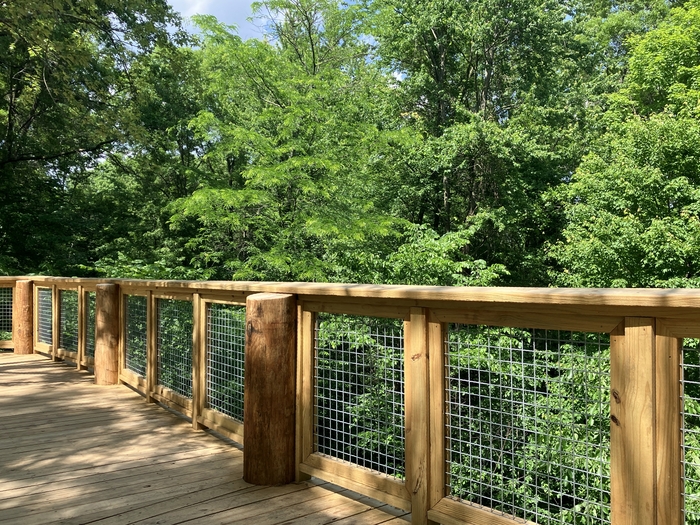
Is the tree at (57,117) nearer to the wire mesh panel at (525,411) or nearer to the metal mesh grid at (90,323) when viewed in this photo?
the metal mesh grid at (90,323)

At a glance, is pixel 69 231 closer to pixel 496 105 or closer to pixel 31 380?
pixel 31 380

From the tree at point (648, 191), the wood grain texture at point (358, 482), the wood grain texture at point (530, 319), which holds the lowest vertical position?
the wood grain texture at point (358, 482)

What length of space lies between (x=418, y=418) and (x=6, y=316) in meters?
7.72

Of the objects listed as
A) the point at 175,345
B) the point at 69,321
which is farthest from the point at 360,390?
the point at 69,321

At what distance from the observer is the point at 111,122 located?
31.5 ft

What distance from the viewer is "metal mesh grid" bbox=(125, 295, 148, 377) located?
517cm

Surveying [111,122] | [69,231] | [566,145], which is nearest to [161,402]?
[111,122]

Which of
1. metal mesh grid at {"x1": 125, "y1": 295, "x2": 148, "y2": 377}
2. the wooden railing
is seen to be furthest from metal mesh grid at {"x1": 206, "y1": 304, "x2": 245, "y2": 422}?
metal mesh grid at {"x1": 125, "y1": 295, "x2": 148, "y2": 377}

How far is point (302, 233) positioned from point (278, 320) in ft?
30.9

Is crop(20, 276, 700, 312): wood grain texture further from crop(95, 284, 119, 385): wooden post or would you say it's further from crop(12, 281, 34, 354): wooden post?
crop(12, 281, 34, 354): wooden post

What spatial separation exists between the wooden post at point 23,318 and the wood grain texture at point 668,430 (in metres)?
8.02

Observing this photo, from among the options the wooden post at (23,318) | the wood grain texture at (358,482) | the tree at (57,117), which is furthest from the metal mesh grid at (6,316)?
the wood grain texture at (358,482)

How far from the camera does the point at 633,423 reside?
1719mm

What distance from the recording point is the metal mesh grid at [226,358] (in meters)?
3.70
